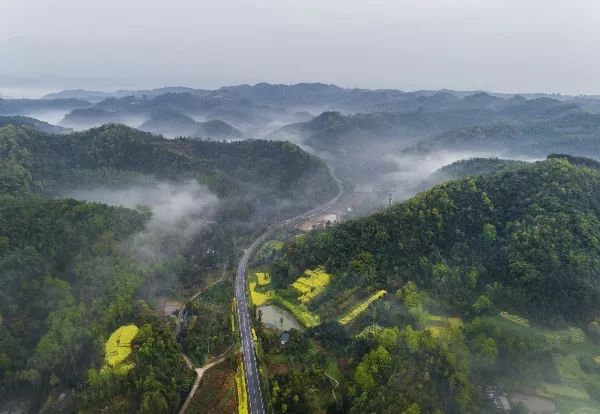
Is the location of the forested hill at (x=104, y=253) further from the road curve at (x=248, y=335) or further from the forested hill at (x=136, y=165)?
the road curve at (x=248, y=335)

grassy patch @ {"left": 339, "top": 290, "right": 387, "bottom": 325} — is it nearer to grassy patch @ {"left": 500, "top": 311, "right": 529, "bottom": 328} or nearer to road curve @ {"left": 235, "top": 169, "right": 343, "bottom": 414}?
road curve @ {"left": 235, "top": 169, "right": 343, "bottom": 414}

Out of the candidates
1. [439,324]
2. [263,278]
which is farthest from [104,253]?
[439,324]

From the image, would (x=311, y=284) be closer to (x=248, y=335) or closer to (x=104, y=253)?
(x=248, y=335)

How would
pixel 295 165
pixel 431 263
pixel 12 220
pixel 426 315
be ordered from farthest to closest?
pixel 295 165 < pixel 12 220 < pixel 431 263 < pixel 426 315

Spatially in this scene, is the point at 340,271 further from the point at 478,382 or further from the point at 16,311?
the point at 16,311

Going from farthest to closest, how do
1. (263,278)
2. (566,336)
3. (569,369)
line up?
(263,278) → (566,336) → (569,369)

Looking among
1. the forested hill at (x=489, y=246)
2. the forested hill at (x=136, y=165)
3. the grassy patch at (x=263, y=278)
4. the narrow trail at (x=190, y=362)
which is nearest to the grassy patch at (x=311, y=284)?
the forested hill at (x=489, y=246)

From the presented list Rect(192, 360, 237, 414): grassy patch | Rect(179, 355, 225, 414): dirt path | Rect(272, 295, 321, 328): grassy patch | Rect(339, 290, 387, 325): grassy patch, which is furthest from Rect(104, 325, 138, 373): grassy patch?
Rect(339, 290, 387, 325): grassy patch

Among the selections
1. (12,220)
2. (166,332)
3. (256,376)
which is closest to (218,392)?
(256,376)
